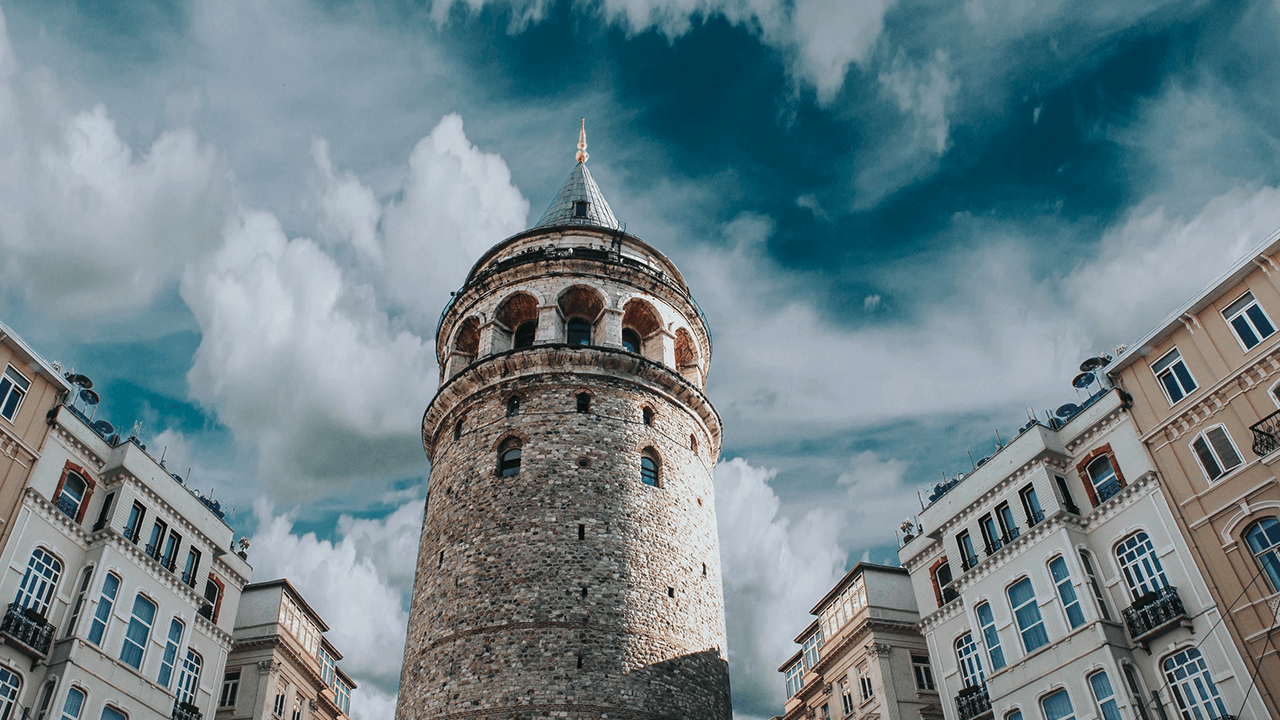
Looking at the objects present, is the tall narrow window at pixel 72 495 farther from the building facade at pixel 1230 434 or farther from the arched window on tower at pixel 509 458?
the building facade at pixel 1230 434

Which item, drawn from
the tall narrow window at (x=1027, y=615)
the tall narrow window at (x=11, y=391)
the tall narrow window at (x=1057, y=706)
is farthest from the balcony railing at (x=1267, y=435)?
the tall narrow window at (x=11, y=391)

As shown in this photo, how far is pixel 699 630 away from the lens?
3045 cm

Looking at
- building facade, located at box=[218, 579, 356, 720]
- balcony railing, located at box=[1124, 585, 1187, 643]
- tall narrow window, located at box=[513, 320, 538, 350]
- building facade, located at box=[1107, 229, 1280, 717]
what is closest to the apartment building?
building facade, located at box=[218, 579, 356, 720]

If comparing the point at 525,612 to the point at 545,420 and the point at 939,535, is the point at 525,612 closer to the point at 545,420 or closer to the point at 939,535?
the point at 545,420

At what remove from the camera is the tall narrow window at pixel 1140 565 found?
77.8 ft

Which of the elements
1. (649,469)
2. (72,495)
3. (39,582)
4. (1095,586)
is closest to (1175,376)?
(1095,586)

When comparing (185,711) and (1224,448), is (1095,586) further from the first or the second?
(185,711)

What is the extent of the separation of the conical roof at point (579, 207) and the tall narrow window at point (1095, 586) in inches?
943

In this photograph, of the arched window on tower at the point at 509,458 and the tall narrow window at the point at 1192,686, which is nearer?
the tall narrow window at the point at 1192,686

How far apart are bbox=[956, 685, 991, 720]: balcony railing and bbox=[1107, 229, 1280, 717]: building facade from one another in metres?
7.92

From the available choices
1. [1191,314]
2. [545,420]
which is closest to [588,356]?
[545,420]

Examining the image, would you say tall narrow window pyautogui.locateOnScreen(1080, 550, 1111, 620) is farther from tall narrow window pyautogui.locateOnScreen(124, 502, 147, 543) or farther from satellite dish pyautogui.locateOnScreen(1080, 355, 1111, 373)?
tall narrow window pyautogui.locateOnScreen(124, 502, 147, 543)

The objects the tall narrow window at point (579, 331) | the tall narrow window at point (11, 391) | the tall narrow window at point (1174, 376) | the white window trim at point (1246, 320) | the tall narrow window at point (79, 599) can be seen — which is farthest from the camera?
the tall narrow window at point (579, 331)

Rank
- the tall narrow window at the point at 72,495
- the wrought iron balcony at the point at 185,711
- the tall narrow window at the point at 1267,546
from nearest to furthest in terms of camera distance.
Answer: the tall narrow window at the point at 1267,546, the tall narrow window at the point at 72,495, the wrought iron balcony at the point at 185,711
